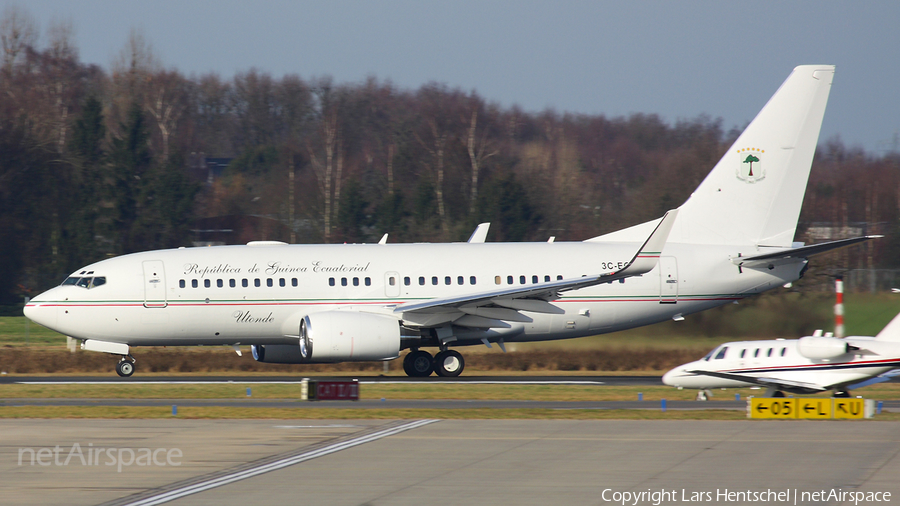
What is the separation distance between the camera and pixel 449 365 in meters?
27.8

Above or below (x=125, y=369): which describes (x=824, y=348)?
above

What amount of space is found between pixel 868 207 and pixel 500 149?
27678mm

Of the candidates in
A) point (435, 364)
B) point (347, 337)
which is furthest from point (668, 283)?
point (347, 337)

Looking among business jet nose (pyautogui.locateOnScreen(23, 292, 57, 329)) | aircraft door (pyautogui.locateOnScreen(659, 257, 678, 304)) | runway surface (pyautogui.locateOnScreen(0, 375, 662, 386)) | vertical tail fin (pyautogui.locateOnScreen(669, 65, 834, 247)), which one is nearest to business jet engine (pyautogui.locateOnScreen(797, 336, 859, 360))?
runway surface (pyautogui.locateOnScreen(0, 375, 662, 386))

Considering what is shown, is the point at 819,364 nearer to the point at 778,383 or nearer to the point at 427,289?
the point at 778,383

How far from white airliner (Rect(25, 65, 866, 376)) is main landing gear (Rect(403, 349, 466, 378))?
32 mm

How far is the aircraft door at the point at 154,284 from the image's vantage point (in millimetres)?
27547

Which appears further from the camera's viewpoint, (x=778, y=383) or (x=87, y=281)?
(x=87, y=281)

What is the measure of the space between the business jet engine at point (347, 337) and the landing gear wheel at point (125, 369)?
16.9 feet

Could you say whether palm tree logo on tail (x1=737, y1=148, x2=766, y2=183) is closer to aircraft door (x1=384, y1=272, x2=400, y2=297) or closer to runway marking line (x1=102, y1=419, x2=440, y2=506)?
aircraft door (x1=384, y1=272, x2=400, y2=297)

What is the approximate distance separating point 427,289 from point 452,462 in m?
14.1

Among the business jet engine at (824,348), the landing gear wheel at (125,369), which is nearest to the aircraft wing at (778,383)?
the business jet engine at (824,348)

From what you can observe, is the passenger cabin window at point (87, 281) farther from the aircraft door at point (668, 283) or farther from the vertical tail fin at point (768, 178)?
the vertical tail fin at point (768, 178)

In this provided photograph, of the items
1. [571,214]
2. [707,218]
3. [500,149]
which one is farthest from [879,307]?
[500,149]
